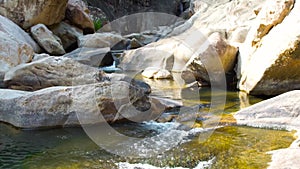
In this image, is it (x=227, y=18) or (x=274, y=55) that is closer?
(x=274, y=55)

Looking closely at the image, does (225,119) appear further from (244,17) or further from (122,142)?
(244,17)

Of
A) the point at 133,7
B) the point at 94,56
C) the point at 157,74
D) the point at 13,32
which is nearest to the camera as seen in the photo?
the point at 13,32

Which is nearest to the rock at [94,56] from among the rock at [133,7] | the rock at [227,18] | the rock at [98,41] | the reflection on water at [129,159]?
the rock at [98,41]

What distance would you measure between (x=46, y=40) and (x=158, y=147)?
387 inches

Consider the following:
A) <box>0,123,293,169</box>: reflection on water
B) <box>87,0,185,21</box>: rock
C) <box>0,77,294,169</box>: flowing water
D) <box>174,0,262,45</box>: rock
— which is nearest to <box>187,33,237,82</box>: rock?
<box>174,0,262,45</box>: rock

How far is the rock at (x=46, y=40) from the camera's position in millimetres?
12828

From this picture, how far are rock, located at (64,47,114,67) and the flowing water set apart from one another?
7274mm

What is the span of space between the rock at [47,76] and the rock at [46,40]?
6.14 meters

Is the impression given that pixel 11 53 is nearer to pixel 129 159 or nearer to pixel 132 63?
pixel 132 63

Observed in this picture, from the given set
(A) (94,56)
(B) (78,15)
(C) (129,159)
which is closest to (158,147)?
(C) (129,159)

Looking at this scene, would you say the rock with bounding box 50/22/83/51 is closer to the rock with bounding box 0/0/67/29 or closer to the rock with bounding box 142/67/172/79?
the rock with bounding box 0/0/67/29

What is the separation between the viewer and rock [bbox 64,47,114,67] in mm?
12362

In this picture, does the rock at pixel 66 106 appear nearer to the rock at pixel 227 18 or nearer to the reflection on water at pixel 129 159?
the reflection on water at pixel 129 159

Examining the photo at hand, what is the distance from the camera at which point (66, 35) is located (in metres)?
15.2
